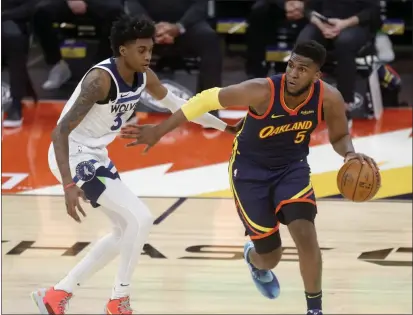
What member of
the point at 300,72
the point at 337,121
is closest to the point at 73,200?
the point at 300,72

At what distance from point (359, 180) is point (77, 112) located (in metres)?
1.51

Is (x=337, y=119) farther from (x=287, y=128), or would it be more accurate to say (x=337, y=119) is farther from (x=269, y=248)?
(x=269, y=248)

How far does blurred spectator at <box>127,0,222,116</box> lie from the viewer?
10445mm

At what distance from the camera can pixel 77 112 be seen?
212 inches

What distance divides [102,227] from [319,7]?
13.5 feet

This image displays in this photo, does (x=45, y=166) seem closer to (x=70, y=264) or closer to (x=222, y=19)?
(x=70, y=264)

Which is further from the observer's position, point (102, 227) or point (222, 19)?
point (222, 19)

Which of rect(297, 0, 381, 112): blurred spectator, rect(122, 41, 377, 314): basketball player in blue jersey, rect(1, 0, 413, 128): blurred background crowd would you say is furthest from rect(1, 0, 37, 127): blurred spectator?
rect(122, 41, 377, 314): basketball player in blue jersey

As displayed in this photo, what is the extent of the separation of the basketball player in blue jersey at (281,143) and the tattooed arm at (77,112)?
0.39 metres

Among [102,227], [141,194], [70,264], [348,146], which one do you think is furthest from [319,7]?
[348,146]

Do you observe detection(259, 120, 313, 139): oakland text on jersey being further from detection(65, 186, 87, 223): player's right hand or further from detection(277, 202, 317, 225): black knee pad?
detection(65, 186, 87, 223): player's right hand

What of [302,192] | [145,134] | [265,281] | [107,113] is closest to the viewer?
[145,134]

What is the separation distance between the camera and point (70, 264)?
7121 mm

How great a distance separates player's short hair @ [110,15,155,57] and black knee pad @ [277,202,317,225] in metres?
1.17
